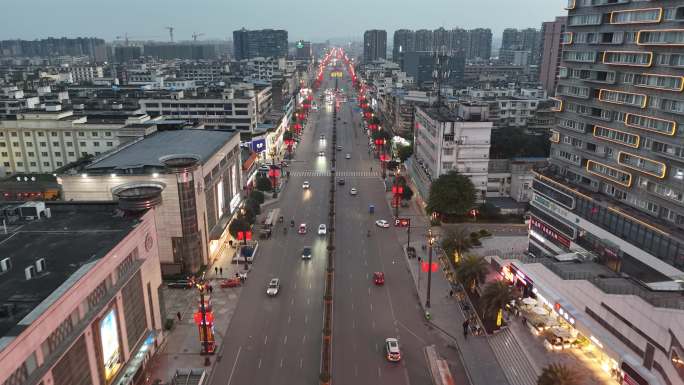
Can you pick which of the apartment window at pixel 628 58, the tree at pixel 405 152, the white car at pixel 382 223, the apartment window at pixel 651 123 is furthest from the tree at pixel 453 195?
the tree at pixel 405 152

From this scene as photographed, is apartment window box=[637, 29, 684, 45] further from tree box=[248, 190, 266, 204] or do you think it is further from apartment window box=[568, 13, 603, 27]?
tree box=[248, 190, 266, 204]

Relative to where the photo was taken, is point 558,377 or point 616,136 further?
point 616,136

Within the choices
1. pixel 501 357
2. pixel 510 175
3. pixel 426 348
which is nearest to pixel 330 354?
pixel 426 348

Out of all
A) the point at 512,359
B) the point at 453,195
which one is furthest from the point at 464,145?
the point at 512,359

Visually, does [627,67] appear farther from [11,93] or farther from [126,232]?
[11,93]

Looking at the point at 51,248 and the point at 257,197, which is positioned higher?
the point at 51,248

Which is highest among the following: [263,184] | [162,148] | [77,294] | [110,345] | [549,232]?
[162,148]

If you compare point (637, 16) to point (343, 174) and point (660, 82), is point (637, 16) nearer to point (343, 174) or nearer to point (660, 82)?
point (660, 82)
